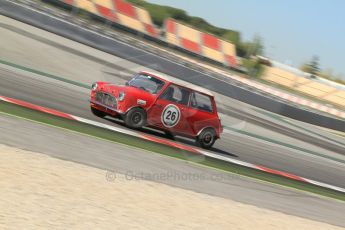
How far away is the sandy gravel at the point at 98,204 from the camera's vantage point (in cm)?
532

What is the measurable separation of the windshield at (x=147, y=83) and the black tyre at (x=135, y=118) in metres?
0.56

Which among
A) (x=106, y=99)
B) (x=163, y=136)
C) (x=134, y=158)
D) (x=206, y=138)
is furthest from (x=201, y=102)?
(x=134, y=158)

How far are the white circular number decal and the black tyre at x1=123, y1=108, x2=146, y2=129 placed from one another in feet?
1.58

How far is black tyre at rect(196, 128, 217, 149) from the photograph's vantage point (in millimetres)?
12945

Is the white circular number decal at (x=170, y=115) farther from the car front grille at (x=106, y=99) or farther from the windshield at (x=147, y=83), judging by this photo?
the car front grille at (x=106, y=99)

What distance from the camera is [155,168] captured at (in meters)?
9.19

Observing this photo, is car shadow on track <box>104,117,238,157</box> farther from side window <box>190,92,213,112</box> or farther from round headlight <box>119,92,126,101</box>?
side window <box>190,92,213,112</box>

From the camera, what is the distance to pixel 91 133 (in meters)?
10.6

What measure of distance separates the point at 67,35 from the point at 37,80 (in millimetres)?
8692

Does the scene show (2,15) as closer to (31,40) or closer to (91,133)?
(31,40)

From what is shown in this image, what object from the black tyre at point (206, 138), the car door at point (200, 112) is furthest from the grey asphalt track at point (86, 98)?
the car door at point (200, 112)

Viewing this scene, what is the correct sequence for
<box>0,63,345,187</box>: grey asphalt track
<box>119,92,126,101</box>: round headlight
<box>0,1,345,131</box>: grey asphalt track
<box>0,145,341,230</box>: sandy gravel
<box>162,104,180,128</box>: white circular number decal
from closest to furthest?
<box>0,145,341,230</box>: sandy gravel < <box>119,92,126,101</box>: round headlight < <box>162,104,180,128</box>: white circular number decal < <box>0,63,345,187</box>: grey asphalt track < <box>0,1,345,131</box>: grey asphalt track

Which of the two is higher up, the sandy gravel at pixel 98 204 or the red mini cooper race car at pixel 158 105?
the red mini cooper race car at pixel 158 105

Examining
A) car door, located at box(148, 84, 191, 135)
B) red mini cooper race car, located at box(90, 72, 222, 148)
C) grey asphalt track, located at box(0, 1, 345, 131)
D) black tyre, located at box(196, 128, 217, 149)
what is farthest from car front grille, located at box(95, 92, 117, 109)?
grey asphalt track, located at box(0, 1, 345, 131)
